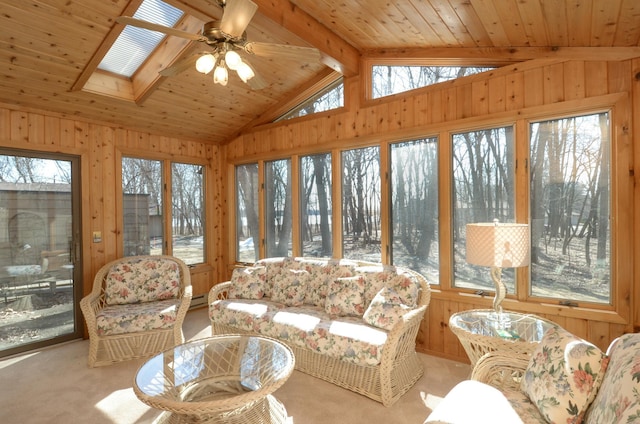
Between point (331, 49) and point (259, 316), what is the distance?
2651mm

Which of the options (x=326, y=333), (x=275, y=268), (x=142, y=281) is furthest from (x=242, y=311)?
(x=142, y=281)

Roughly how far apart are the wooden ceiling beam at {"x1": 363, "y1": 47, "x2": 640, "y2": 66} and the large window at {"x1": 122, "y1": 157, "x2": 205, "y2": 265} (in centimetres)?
300

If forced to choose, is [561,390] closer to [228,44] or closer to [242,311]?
[228,44]

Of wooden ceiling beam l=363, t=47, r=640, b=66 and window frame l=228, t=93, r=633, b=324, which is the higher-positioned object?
wooden ceiling beam l=363, t=47, r=640, b=66

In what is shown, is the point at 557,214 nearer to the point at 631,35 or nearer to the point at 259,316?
the point at 631,35

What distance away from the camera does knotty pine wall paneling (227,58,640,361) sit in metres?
2.55

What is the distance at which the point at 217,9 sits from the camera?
2.84 m

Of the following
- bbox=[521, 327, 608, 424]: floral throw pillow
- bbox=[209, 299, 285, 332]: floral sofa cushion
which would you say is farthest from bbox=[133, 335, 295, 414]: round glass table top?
bbox=[521, 327, 608, 424]: floral throw pillow

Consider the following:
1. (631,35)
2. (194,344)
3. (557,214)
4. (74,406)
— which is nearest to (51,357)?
(74,406)

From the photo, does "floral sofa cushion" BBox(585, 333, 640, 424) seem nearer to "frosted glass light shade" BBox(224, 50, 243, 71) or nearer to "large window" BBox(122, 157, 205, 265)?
"frosted glass light shade" BBox(224, 50, 243, 71)

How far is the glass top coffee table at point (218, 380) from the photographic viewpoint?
1798 millimetres

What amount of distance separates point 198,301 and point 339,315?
276 centimetres

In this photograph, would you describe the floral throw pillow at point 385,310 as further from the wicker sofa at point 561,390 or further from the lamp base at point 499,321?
the wicker sofa at point 561,390

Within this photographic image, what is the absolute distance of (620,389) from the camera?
122 cm
